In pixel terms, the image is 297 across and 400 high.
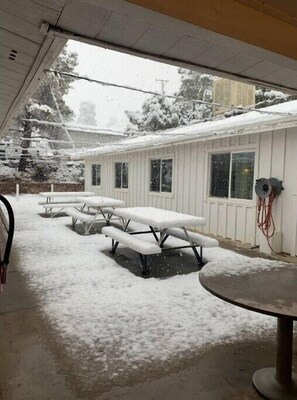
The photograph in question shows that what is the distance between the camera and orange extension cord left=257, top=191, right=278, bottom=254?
Answer: 5.66 metres

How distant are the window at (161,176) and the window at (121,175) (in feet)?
6.89

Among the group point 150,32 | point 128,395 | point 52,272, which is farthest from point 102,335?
point 150,32

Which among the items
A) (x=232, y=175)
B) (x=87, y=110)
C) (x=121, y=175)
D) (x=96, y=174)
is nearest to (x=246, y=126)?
(x=232, y=175)

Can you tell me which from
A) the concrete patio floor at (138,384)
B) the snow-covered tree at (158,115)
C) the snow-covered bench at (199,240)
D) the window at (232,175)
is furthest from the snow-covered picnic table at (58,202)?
the snow-covered tree at (158,115)

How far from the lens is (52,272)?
4371 mm

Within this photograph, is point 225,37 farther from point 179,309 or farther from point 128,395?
point 179,309

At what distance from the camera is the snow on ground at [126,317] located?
2.33m

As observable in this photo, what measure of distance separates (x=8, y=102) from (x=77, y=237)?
3.88 metres

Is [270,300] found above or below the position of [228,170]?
below

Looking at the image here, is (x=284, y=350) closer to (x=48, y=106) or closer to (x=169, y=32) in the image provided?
(x=169, y=32)

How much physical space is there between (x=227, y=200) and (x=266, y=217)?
48.5 inches

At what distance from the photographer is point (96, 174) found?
15.0 metres

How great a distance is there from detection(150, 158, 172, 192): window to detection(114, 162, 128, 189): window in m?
2.10

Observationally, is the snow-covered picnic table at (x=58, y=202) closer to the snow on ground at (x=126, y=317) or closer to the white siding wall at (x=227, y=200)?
the white siding wall at (x=227, y=200)
